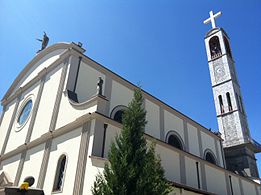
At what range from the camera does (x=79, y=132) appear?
10.5 meters

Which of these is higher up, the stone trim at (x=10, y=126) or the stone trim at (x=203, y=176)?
the stone trim at (x=10, y=126)

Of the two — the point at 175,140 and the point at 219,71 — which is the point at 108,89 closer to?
the point at 175,140

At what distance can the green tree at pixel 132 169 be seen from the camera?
6.47 m

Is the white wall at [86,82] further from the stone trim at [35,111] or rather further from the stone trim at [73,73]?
the stone trim at [35,111]

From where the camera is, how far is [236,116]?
73.5 ft

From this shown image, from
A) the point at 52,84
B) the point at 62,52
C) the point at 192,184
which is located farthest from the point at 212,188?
the point at 62,52

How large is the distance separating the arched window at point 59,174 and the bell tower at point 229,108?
15.8m

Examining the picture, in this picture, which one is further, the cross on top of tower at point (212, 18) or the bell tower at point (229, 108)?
the cross on top of tower at point (212, 18)

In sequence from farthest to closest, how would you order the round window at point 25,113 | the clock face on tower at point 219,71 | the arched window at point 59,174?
the clock face on tower at point 219,71 < the round window at point 25,113 < the arched window at point 59,174

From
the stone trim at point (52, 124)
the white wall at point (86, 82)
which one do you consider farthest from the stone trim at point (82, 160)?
the white wall at point (86, 82)

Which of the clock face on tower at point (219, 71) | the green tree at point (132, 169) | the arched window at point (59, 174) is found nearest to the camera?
the green tree at point (132, 169)

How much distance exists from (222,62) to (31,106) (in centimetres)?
1885

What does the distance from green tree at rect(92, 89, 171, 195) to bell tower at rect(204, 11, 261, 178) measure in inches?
648

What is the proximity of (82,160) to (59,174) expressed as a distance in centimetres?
201
